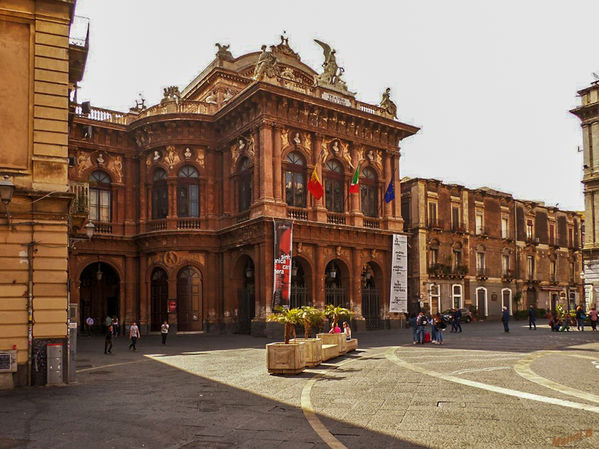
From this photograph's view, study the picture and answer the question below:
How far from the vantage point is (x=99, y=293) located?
130 ft

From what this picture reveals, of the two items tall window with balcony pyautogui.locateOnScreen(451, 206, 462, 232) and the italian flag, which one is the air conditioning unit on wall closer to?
the italian flag

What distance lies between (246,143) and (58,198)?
66.5ft

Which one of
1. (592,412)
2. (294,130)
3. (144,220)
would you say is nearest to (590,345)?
(592,412)

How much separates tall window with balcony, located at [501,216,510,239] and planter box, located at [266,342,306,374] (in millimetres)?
41322

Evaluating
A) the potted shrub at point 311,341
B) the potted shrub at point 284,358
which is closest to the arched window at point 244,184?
the potted shrub at point 311,341

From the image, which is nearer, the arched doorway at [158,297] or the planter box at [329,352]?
the planter box at [329,352]

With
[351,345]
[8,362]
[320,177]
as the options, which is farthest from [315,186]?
[8,362]

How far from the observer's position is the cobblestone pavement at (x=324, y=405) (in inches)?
354

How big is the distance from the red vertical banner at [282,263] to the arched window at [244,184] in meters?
3.62

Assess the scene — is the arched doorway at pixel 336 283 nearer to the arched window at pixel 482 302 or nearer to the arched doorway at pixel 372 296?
the arched doorway at pixel 372 296

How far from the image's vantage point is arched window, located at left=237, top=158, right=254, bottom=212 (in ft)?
114

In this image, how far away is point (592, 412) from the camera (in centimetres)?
1043

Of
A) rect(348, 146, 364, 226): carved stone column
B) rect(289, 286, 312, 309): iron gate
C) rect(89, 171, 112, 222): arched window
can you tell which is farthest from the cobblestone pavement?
rect(89, 171, 112, 222): arched window

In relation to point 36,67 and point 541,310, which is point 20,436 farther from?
point 541,310
